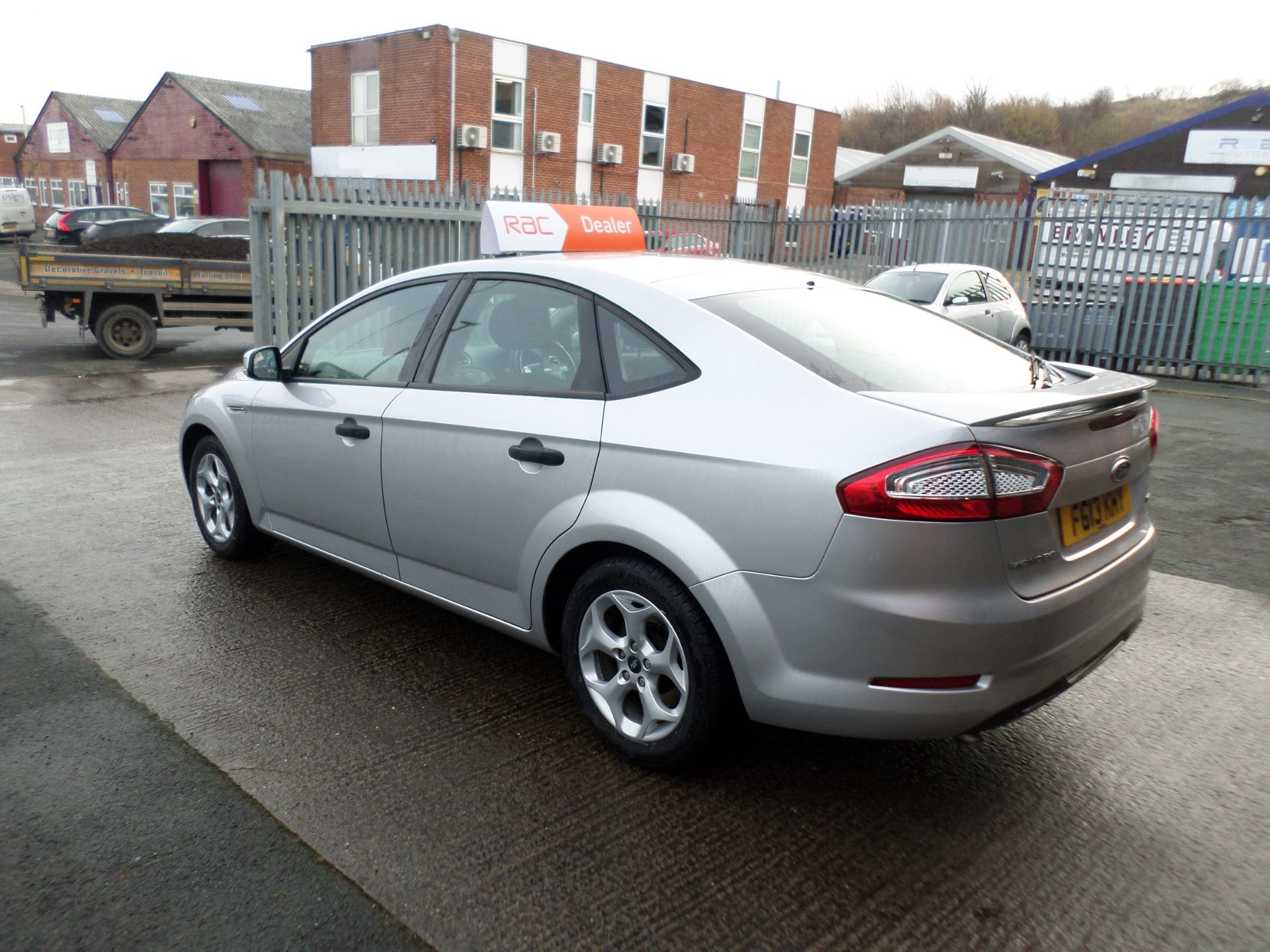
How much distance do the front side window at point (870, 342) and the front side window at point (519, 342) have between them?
47 cm

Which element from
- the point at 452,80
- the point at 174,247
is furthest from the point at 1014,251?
the point at 452,80

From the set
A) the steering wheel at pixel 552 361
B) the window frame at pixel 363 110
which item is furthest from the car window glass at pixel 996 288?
the window frame at pixel 363 110

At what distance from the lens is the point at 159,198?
40.3 m

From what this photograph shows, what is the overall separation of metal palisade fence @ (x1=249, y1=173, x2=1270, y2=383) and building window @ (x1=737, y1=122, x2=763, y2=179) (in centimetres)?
2009

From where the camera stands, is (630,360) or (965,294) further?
(965,294)

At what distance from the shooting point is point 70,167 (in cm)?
4788

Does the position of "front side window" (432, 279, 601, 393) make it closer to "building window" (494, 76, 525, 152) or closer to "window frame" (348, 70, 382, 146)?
"building window" (494, 76, 525, 152)

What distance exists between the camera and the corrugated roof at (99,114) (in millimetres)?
45438

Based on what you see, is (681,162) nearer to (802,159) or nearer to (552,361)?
(802,159)

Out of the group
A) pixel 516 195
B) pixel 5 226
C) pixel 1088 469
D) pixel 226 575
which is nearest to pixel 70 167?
pixel 5 226

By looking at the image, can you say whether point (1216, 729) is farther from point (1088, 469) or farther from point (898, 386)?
point (898, 386)

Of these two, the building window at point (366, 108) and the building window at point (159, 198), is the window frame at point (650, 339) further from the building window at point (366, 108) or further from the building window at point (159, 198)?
the building window at point (159, 198)

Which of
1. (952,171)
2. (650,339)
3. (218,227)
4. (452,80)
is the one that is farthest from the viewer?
(952,171)

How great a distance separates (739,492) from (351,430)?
6.27 ft
